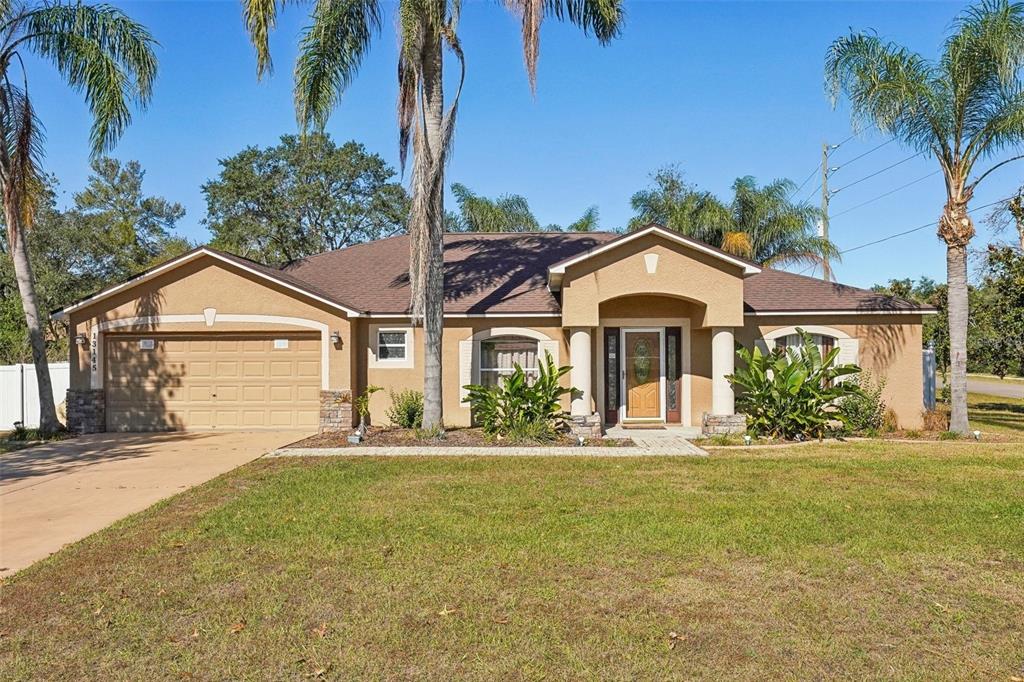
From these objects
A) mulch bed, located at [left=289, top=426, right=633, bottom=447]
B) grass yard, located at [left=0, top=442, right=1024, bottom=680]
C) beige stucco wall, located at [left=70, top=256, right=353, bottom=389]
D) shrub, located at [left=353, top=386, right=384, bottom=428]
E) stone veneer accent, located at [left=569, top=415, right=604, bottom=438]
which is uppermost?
beige stucco wall, located at [left=70, top=256, right=353, bottom=389]

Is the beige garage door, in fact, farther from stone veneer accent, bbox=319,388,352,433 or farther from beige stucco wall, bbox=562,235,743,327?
beige stucco wall, bbox=562,235,743,327

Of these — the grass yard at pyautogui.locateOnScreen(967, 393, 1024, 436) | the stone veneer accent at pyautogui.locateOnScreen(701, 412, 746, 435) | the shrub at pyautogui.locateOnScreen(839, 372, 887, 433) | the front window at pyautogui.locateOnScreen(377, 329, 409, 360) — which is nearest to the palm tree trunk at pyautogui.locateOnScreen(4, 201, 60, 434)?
the front window at pyautogui.locateOnScreen(377, 329, 409, 360)

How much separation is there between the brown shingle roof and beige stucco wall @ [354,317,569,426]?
31cm

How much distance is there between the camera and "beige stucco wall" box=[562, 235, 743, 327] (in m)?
13.4

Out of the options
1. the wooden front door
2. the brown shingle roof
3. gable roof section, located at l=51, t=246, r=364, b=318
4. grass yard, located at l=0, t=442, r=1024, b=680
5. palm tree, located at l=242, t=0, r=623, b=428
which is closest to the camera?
grass yard, located at l=0, t=442, r=1024, b=680

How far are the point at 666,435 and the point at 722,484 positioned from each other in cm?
488

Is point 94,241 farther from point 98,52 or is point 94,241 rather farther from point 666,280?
point 666,280

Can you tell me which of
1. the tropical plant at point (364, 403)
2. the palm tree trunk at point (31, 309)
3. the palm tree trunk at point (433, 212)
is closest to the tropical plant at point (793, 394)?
the palm tree trunk at point (433, 212)

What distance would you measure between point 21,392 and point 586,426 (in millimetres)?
13780

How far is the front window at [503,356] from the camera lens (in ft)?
48.9

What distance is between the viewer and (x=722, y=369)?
13.6m

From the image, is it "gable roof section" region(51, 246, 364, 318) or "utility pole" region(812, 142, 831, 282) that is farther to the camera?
"utility pole" region(812, 142, 831, 282)

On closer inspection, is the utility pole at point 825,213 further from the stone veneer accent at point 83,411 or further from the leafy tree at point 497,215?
the stone veneer accent at point 83,411

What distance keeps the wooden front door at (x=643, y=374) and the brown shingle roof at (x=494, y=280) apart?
2.14 metres
